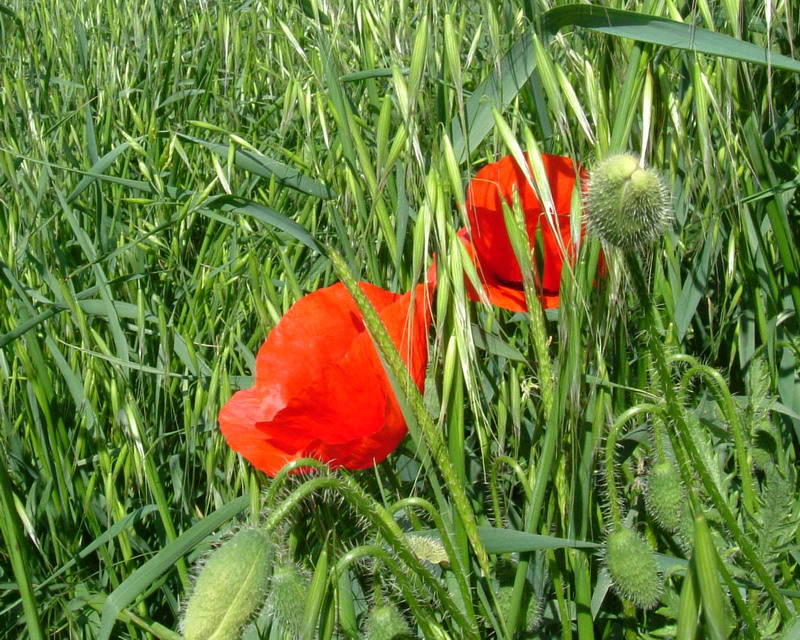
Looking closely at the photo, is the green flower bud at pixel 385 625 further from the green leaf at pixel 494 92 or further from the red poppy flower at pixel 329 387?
the green leaf at pixel 494 92

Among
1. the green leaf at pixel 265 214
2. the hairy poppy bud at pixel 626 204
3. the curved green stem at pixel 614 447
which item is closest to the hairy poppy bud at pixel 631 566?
the curved green stem at pixel 614 447

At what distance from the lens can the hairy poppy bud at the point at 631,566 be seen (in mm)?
669

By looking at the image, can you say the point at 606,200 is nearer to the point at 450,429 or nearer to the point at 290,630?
the point at 450,429

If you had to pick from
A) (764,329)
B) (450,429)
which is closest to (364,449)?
(450,429)

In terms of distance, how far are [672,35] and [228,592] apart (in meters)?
0.50

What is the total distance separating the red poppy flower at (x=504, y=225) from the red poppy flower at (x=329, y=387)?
89 mm

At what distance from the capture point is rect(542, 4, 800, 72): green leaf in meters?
0.65

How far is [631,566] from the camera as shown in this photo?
0.67 meters

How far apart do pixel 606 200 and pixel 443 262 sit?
5.0 inches

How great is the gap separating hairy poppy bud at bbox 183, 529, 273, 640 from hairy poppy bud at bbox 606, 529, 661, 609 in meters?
0.28

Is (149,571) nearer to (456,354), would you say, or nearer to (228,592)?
(228,592)

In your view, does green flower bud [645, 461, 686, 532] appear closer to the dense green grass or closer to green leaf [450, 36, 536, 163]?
the dense green grass

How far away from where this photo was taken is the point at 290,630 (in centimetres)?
63

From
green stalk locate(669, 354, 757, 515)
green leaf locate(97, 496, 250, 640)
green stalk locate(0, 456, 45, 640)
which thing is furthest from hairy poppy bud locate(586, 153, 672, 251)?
green stalk locate(0, 456, 45, 640)
